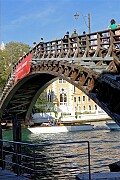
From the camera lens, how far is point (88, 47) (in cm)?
1697

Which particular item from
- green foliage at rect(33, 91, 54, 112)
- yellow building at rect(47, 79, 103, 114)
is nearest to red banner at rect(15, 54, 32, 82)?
green foliage at rect(33, 91, 54, 112)

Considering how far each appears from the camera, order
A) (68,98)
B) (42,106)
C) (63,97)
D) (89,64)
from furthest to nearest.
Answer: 1. (63,97)
2. (68,98)
3. (42,106)
4. (89,64)

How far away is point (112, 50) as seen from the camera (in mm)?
14469

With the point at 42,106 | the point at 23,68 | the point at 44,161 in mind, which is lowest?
the point at 44,161

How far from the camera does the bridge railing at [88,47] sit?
14.6 meters

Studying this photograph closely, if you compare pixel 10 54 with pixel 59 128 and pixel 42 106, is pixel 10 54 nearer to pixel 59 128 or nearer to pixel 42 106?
pixel 42 106

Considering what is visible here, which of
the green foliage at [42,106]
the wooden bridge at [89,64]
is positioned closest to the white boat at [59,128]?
the wooden bridge at [89,64]

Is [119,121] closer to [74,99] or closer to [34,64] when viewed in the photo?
[34,64]

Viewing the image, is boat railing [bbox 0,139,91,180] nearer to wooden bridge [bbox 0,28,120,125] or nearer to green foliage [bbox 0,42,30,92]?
wooden bridge [bbox 0,28,120,125]

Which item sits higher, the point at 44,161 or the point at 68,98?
the point at 68,98

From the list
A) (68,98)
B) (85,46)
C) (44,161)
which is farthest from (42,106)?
(85,46)

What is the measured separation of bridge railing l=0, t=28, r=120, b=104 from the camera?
14.6 m

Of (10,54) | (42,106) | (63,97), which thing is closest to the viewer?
(42,106)

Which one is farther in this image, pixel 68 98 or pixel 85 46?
pixel 68 98
